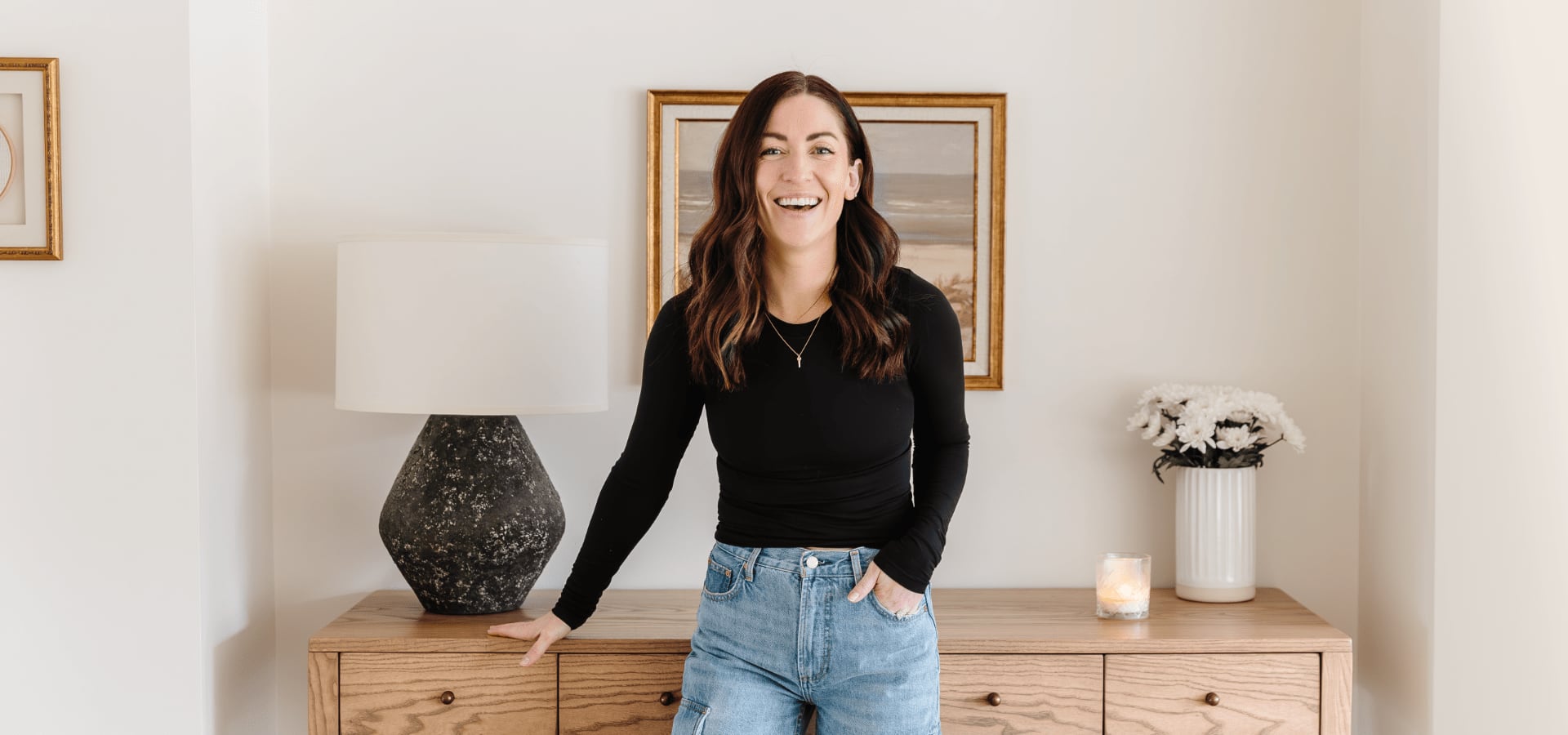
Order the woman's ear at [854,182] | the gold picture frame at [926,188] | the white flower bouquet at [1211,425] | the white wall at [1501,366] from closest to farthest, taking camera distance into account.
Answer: the woman's ear at [854,182] < the white wall at [1501,366] < the white flower bouquet at [1211,425] < the gold picture frame at [926,188]

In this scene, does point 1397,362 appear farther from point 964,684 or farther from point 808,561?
point 808,561

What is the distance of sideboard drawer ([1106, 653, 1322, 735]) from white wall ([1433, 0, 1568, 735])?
1.07 feet

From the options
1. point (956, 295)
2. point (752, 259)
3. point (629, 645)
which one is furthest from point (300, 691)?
point (956, 295)

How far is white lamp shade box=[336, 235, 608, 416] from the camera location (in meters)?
1.91

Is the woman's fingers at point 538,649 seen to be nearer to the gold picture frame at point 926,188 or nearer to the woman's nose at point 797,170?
the gold picture frame at point 926,188

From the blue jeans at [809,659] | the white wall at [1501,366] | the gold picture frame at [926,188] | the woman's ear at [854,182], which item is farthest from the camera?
the gold picture frame at [926,188]

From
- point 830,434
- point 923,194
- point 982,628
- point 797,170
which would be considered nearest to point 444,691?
point 830,434

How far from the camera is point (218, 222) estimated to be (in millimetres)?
2062

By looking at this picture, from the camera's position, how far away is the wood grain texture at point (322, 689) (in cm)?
192

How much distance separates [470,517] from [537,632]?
25cm

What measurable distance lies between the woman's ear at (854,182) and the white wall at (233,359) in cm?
117

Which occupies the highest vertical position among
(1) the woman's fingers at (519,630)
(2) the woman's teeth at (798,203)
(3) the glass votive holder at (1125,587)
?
(2) the woman's teeth at (798,203)

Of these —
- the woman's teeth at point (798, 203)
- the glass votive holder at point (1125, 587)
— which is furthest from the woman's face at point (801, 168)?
the glass votive holder at point (1125, 587)

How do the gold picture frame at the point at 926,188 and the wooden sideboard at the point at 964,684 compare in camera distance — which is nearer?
the wooden sideboard at the point at 964,684
